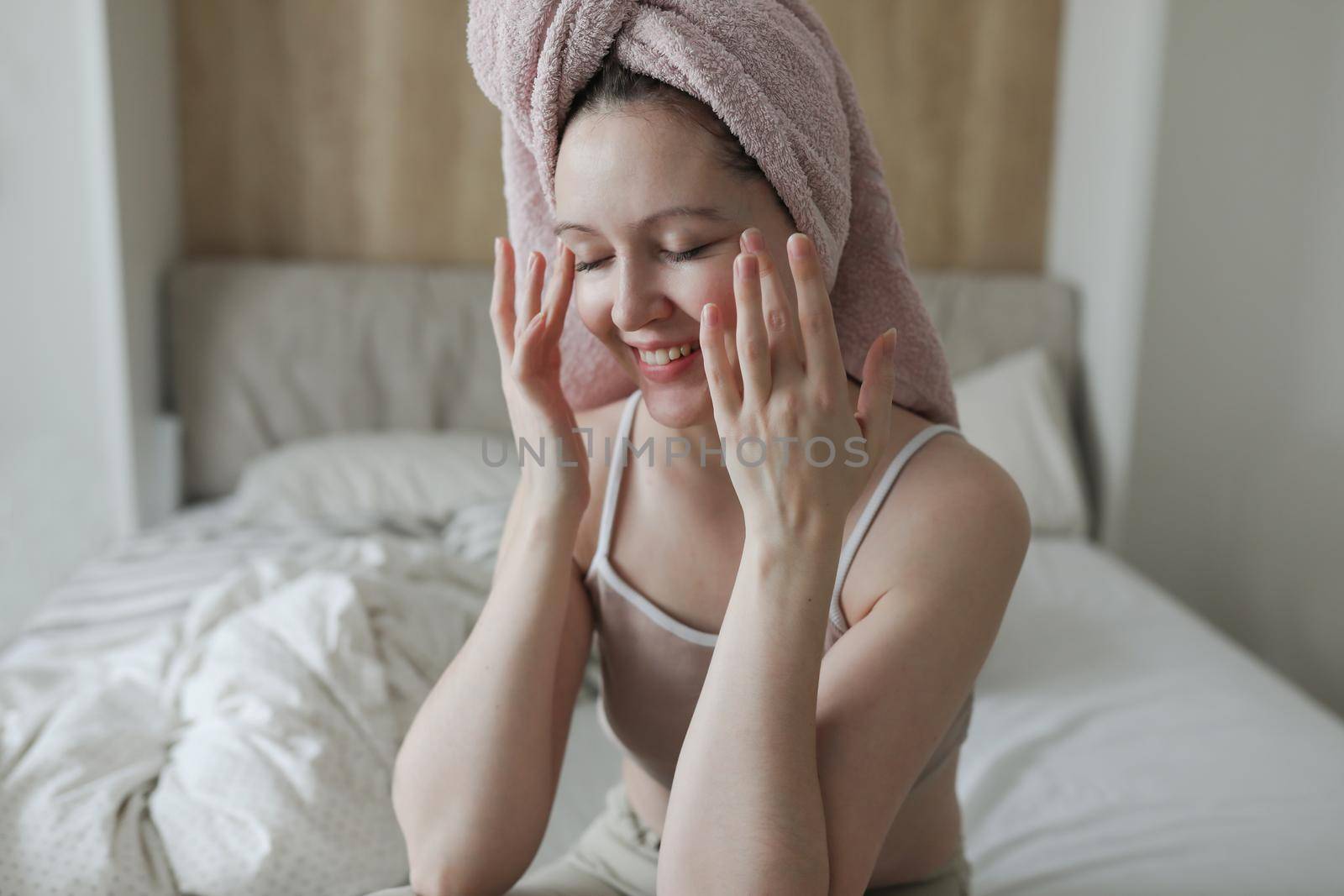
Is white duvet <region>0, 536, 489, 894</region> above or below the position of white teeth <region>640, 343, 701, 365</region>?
below

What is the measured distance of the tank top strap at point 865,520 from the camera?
0.91m

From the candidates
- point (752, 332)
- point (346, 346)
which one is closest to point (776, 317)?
point (752, 332)

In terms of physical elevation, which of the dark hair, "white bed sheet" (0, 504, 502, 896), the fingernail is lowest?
"white bed sheet" (0, 504, 502, 896)

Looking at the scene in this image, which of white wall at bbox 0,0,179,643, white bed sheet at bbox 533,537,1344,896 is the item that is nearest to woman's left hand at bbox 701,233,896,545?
white bed sheet at bbox 533,537,1344,896

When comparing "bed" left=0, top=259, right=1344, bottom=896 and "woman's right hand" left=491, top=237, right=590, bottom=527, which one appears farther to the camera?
"bed" left=0, top=259, right=1344, bottom=896

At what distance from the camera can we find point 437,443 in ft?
8.74

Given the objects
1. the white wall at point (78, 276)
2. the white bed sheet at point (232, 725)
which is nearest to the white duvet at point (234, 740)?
the white bed sheet at point (232, 725)

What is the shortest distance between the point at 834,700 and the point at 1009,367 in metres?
2.04

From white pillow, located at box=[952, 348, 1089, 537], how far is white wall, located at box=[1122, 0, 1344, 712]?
23 centimetres

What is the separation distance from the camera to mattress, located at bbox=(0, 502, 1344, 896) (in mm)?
1287

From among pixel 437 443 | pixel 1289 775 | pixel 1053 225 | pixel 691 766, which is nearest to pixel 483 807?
pixel 691 766

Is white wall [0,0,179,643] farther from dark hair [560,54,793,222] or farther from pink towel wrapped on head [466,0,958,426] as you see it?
dark hair [560,54,793,222]

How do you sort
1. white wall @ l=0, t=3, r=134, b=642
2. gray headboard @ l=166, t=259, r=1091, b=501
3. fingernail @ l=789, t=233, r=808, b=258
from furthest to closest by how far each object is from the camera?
gray headboard @ l=166, t=259, r=1091, b=501 < white wall @ l=0, t=3, r=134, b=642 < fingernail @ l=789, t=233, r=808, b=258

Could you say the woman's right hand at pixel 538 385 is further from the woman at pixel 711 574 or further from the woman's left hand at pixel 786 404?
the woman's left hand at pixel 786 404
